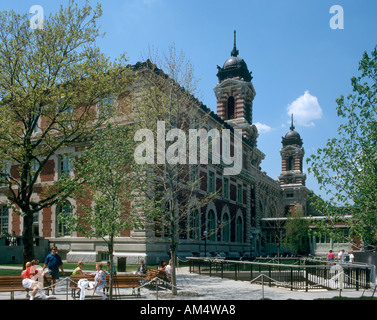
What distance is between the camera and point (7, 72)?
947 inches

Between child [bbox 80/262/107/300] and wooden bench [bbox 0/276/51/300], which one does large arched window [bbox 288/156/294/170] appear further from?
wooden bench [bbox 0/276/51/300]

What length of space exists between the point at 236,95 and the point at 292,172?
135 ft

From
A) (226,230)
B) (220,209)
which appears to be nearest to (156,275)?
(220,209)

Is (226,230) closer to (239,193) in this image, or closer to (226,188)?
(226,188)

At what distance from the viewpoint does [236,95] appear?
67.8 m

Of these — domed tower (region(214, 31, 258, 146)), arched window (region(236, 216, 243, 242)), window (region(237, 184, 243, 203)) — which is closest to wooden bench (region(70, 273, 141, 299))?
arched window (region(236, 216, 243, 242))

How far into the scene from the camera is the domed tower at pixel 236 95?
66812 millimetres

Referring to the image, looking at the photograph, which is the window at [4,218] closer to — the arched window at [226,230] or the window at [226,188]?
the arched window at [226,230]

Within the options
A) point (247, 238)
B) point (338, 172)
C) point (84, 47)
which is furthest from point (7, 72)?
point (247, 238)

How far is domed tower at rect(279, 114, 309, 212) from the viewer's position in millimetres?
98250

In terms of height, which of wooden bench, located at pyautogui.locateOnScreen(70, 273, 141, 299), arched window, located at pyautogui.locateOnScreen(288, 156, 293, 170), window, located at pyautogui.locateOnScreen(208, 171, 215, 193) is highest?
arched window, located at pyautogui.locateOnScreen(288, 156, 293, 170)

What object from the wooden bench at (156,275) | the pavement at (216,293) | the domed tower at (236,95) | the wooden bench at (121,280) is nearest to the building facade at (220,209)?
the domed tower at (236,95)

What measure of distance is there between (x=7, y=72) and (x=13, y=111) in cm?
226

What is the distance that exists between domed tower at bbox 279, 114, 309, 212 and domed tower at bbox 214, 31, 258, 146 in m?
34.5
